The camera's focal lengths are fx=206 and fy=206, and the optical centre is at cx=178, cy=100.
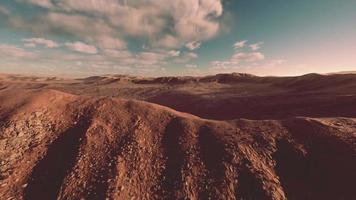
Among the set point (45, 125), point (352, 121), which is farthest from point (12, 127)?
point (352, 121)

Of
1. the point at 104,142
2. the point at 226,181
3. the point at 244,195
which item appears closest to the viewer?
the point at 244,195

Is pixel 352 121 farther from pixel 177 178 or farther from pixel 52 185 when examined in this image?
pixel 52 185

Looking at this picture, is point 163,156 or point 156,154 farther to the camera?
point 156,154
